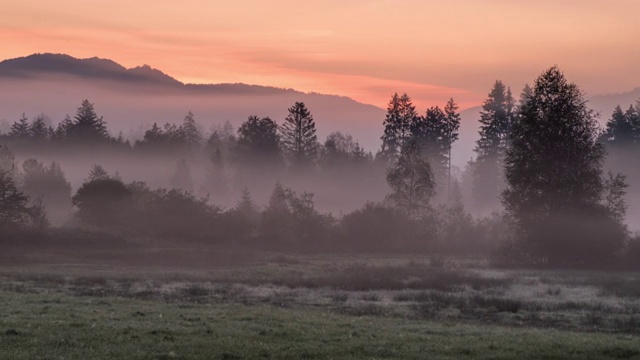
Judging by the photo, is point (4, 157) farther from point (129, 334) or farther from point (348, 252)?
point (129, 334)

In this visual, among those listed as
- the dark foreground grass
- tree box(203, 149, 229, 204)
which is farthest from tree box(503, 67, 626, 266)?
tree box(203, 149, 229, 204)

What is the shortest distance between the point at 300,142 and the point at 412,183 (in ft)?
219

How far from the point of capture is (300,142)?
168000mm

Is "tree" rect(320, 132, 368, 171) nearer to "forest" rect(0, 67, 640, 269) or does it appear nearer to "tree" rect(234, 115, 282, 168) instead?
"forest" rect(0, 67, 640, 269)

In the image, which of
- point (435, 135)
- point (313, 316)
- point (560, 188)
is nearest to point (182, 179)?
point (435, 135)

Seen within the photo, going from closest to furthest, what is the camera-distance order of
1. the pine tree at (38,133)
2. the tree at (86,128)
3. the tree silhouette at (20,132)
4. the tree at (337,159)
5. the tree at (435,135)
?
the tree at (435,135), the tree at (337,159), the tree at (86,128), the pine tree at (38,133), the tree silhouette at (20,132)

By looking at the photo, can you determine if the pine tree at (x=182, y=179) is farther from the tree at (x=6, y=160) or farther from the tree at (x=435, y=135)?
the tree at (x=435, y=135)

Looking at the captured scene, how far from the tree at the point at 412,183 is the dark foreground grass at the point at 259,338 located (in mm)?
73109

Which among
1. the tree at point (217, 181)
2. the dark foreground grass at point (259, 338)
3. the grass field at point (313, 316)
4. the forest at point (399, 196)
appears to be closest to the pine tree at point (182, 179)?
the forest at point (399, 196)

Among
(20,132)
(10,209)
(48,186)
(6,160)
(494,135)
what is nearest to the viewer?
(10,209)

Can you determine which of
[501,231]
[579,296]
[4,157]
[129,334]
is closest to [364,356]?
[129,334]

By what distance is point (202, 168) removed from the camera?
188 metres

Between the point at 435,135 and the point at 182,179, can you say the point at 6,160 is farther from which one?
the point at 435,135

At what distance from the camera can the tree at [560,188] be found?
74188mm
